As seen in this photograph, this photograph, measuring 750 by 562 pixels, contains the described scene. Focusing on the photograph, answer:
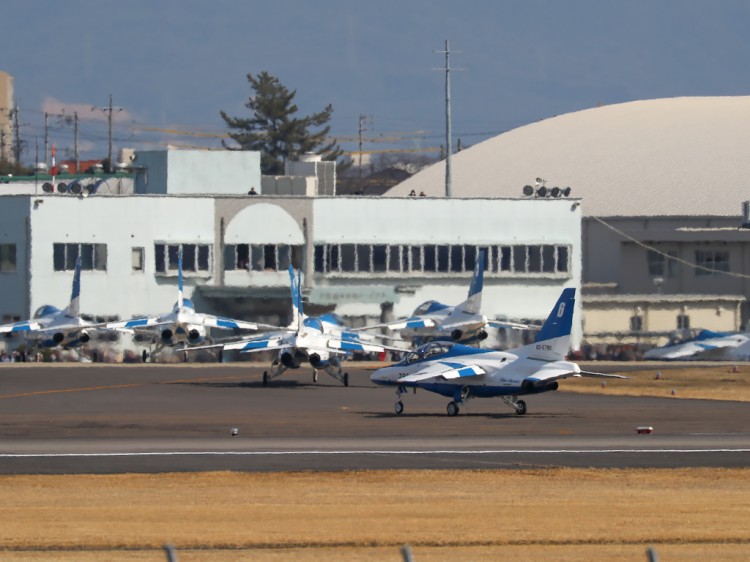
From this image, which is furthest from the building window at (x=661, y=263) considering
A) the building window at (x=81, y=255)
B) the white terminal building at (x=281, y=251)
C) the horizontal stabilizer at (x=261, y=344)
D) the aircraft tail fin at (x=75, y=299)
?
the horizontal stabilizer at (x=261, y=344)

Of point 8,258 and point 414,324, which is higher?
point 8,258

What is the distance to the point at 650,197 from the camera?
343ft

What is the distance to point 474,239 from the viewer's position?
87062 millimetres

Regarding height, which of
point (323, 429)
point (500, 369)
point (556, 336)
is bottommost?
point (323, 429)

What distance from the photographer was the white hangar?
90.2 m

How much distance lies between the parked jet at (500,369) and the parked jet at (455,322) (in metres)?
26.3

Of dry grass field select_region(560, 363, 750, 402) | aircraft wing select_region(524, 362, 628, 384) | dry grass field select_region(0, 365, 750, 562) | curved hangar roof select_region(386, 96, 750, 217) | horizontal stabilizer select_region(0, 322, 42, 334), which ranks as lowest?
dry grass field select_region(560, 363, 750, 402)

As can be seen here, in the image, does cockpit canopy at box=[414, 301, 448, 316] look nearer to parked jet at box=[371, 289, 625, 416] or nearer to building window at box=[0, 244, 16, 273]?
building window at box=[0, 244, 16, 273]

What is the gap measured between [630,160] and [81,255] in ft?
147

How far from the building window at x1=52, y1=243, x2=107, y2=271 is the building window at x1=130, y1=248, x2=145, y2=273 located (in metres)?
1.44

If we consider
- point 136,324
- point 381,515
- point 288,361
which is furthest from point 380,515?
point 136,324

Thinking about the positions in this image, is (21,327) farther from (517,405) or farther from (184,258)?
(517,405)

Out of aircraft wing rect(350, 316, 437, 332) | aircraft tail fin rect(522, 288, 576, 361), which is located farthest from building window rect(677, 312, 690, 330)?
aircraft tail fin rect(522, 288, 576, 361)

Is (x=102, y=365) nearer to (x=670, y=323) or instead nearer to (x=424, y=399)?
(x=424, y=399)
